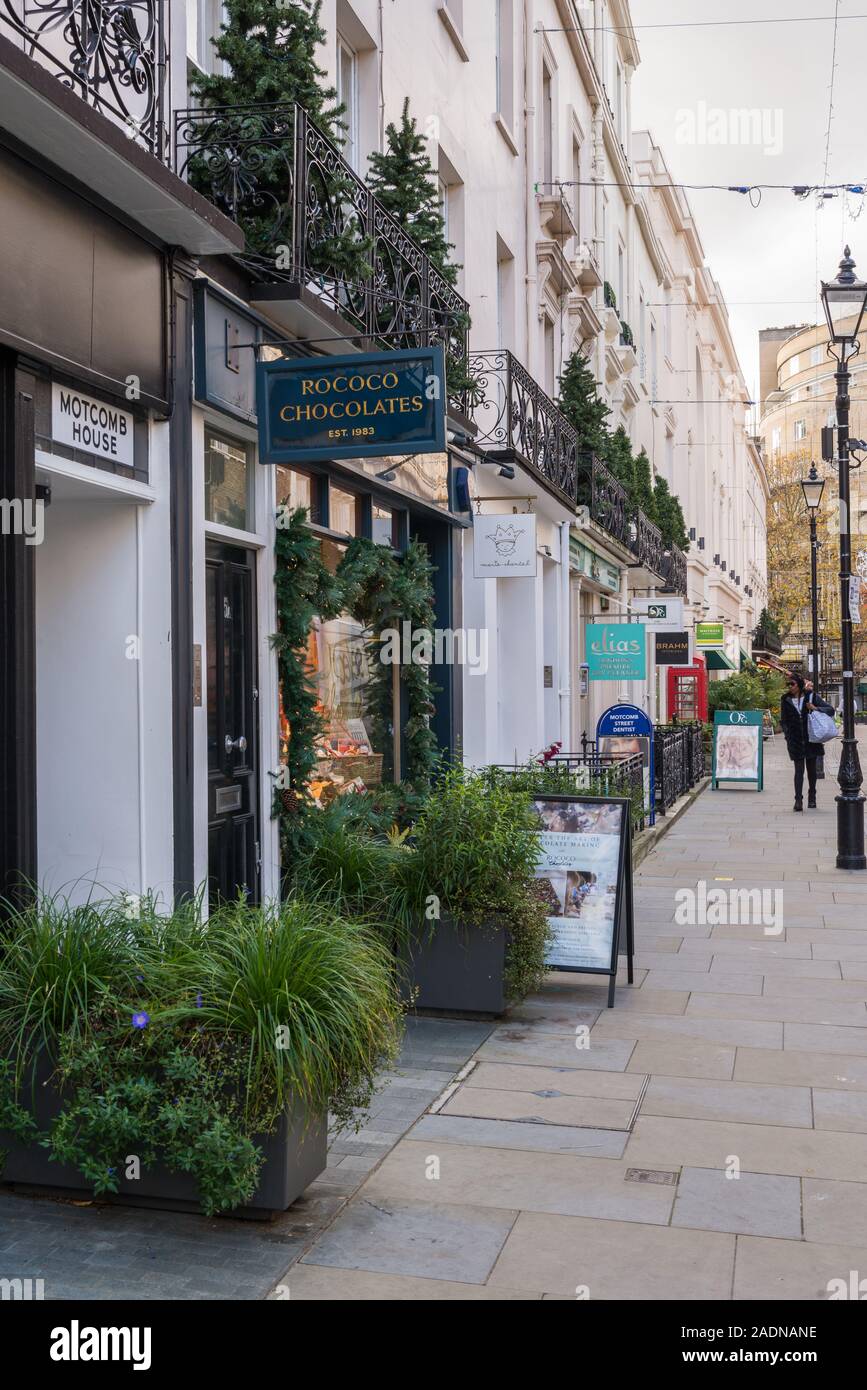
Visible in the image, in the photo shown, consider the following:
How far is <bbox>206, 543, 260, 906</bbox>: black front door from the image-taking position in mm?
7773

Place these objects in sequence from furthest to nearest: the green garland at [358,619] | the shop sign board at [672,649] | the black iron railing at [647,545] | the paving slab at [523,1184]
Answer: the shop sign board at [672,649] → the black iron railing at [647,545] → the green garland at [358,619] → the paving slab at [523,1184]

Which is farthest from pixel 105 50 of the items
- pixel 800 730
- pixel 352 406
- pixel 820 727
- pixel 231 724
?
pixel 800 730

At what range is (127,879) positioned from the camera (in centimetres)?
690

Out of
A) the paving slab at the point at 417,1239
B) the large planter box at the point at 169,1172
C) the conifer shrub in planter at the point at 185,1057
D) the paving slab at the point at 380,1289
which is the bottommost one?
the paving slab at the point at 417,1239

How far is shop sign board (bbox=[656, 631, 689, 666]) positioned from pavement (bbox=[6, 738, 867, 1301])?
2079 centimetres

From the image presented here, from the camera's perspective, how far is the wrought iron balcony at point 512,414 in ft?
45.9

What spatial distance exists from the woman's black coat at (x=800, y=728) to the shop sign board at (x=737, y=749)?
249 centimetres

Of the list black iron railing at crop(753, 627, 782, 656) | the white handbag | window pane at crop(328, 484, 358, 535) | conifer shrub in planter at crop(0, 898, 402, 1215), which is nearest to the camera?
→ conifer shrub in planter at crop(0, 898, 402, 1215)

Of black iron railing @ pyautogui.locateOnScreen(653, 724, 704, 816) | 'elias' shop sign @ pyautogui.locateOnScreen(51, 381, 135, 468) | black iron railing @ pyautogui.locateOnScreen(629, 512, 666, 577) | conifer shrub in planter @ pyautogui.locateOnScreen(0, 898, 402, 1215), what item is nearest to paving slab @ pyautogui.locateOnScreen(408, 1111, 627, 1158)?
conifer shrub in planter @ pyautogui.locateOnScreen(0, 898, 402, 1215)

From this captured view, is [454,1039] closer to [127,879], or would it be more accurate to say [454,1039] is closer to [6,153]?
[127,879]

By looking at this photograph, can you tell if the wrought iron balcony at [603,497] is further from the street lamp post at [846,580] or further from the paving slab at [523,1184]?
the paving slab at [523,1184]

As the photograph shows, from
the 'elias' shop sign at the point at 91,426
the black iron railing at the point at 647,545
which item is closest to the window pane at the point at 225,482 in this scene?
the 'elias' shop sign at the point at 91,426

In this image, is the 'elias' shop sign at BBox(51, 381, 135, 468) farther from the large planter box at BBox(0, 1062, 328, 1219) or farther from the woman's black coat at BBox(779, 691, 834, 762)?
the woman's black coat at BBox(779, 691, 834, 762)
